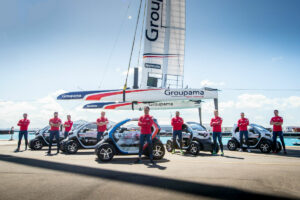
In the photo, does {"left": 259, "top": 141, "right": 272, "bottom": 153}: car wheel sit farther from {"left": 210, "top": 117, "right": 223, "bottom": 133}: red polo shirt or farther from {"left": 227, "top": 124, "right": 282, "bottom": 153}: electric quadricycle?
{"left": 210, "top": 117, "right": 223, "bottom": 133}: red polo shirt

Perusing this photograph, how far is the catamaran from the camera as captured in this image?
17.4 metres

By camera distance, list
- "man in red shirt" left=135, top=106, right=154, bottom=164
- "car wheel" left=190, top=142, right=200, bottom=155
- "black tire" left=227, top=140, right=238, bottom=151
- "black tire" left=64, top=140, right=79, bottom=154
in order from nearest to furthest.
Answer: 1. "man in red shirt" left=135, top=106, right=154, bottom=164
2. "car wheel" left=190, top=142, right=200, bottom=155
3. "black tire" left=64, top=140, right=79, bottom=154
4. "black tire" left=227, top=140, right=238, bottom=151

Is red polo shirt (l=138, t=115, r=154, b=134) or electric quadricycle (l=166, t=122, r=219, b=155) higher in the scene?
red polo shirt (l=138, t=115, r=154, b=134)

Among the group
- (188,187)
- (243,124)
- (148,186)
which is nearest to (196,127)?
(243,124)

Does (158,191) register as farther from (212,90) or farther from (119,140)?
(212,90)

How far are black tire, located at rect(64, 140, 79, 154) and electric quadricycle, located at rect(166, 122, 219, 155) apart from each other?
4.64 metres

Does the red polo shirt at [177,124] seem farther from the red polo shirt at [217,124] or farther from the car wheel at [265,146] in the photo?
the car wheel at [265,146]

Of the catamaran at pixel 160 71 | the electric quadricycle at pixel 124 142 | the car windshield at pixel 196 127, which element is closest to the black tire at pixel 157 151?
the electric quadricycle at pixel 124 142

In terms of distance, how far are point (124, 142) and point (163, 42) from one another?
14530 millimetres

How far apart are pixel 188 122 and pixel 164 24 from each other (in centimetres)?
1310

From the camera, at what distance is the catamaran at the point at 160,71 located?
17.4 metres

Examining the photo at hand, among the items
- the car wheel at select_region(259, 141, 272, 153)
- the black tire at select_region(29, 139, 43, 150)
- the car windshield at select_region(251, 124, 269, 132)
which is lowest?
the black tire at select_region(29, 139, 43, 150)

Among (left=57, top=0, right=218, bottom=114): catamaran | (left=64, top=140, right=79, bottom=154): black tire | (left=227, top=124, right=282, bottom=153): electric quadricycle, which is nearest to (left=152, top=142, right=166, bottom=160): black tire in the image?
(left=64, top=140, right=79, bottom=154): black tire

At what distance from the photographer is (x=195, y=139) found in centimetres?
822
